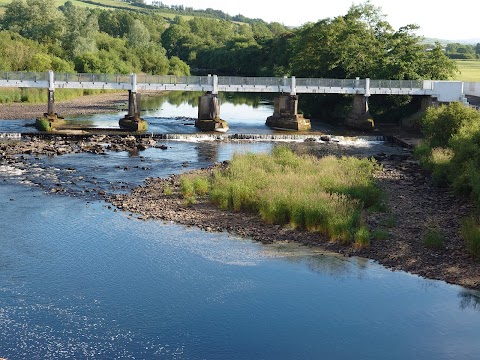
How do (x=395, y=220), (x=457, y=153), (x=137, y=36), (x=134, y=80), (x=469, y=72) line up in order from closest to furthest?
(x=395, y=220), (x=457, y=153), (x=134, y=80), (x=469, y=72), (x=137, y=36)

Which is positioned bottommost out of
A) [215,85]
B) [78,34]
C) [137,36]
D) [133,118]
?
[133,118]

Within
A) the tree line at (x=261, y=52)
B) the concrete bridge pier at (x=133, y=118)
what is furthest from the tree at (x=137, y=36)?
the concrete bridge pier at (x=133, y=118)

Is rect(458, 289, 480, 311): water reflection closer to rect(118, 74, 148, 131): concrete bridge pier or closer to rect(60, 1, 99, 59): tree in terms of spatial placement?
rect(118, 74, 148, 131): concrete bridge pier

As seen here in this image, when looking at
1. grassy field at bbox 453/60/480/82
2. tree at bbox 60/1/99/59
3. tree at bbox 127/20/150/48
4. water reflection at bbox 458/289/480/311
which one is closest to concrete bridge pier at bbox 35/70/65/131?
water reflection at bbox 458/289/480/311

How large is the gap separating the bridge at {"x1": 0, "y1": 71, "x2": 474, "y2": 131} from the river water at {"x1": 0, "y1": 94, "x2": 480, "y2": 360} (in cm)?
3258

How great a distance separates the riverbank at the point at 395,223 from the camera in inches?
1110

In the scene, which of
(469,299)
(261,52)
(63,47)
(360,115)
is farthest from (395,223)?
(261,52)

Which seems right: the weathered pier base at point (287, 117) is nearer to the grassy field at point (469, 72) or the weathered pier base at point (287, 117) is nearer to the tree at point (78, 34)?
the grassy field at point (469, 72)

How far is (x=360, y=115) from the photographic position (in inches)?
2864

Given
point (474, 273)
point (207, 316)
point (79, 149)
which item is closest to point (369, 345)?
point (207, 316)

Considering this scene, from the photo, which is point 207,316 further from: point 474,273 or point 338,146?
point 338,146

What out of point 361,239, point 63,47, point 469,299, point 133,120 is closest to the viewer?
point 469,299

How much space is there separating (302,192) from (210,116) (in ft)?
112

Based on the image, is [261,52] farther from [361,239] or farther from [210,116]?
[361,239]
